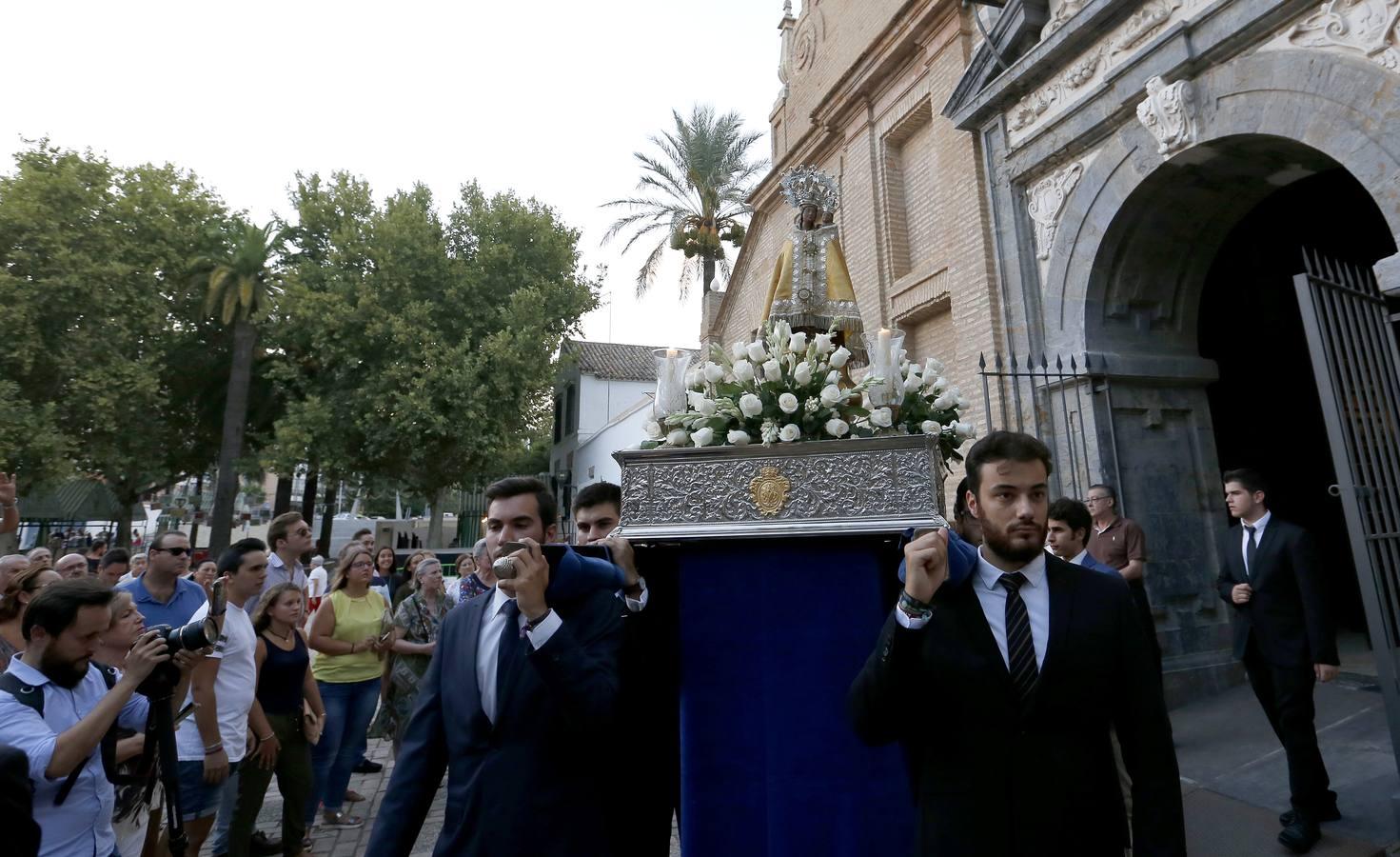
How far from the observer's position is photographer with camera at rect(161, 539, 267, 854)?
141 inches

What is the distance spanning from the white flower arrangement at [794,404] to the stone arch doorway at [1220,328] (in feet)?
15.9

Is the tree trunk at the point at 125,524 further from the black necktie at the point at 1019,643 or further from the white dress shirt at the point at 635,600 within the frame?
the black necktie at the point at 1019,643

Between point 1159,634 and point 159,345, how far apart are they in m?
24.4

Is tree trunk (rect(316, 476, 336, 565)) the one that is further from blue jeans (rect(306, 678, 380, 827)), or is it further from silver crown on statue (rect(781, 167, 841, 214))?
silver crown on statue (rect(781, 167, 841, 214))

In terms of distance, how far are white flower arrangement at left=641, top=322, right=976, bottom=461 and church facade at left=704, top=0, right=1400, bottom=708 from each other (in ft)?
9.04

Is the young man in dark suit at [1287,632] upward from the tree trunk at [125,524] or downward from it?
downward

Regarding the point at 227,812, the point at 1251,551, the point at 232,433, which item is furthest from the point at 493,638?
the point at 232,433

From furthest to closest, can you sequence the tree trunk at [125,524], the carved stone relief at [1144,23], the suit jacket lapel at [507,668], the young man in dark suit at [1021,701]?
the tree trunk at [125,524] < the carved stone relief at [1144,23] < the suit jacket lapel at [507,668] < the young man in dark suit at [1021,701]

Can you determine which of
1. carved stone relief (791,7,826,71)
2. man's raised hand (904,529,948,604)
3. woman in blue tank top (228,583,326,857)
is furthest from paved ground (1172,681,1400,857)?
carved stone relief (791,7,826,71)

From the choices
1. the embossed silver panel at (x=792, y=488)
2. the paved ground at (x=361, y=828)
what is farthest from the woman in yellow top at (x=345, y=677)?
the embossed silver panel at (x=792, y=488)

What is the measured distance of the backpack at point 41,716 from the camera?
2445 mm

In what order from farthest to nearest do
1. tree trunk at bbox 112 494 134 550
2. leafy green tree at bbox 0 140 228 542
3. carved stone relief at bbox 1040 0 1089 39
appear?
tree trunk at bbox 112 494 134 550 → leafy green tree at bbox 0 140 228 542 → carved stone relief at bbox 1040 0 1089 39

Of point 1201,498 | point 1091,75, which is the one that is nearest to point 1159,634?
point 1201,498

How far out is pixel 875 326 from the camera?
10.7 meters
